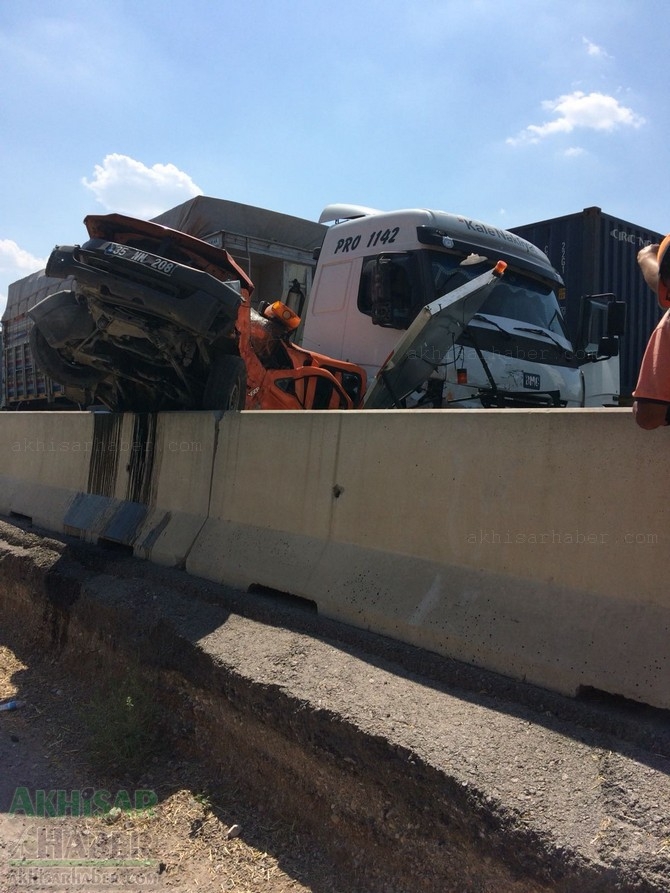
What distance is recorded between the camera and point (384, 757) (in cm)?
251

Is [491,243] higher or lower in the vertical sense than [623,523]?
higher

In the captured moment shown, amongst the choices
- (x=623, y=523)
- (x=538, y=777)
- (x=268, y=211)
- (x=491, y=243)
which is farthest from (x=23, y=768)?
(x=268, y=211)

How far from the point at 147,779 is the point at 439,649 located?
1.59m

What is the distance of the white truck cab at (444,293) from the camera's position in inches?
225

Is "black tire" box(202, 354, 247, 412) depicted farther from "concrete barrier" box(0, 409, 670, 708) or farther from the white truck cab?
the white truck cab

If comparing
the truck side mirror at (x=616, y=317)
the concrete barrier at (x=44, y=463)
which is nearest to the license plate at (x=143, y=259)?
the concrete barrier at (x=44, y=463)

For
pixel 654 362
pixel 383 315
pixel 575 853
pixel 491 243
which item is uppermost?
pixel 491 243

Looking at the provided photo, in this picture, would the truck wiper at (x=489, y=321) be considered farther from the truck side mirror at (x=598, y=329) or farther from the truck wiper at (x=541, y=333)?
the truck side mirror at (x=598, y=329)

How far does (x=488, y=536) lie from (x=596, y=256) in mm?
8590

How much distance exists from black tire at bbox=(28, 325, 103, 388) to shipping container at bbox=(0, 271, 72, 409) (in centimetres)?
617

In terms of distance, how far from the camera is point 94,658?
4535 mm

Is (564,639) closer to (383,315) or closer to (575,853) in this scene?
Result: (575,853)

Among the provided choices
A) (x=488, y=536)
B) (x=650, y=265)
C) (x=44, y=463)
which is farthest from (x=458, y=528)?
(x=44, y=463)

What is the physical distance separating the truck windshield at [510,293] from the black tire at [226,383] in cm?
174
